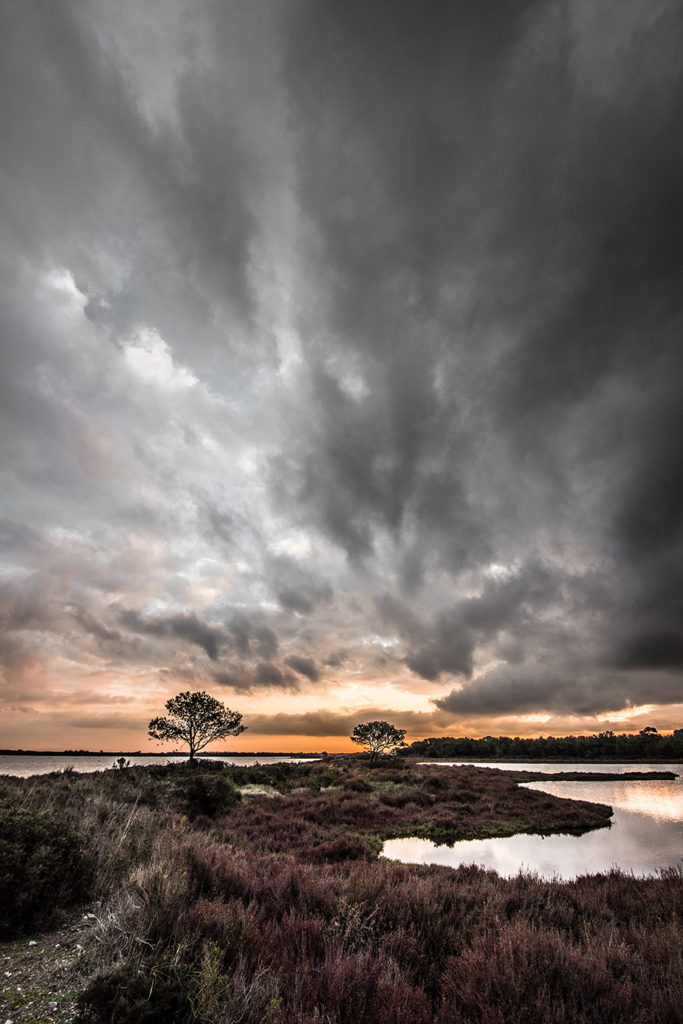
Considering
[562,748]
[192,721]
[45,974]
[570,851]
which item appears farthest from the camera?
[562,748]

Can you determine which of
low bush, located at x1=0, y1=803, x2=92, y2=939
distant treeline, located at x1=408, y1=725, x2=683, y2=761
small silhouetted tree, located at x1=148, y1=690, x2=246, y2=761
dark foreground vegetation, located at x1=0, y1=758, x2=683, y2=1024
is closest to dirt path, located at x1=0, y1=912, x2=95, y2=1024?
dark foreground vegetation, located at x1=0, y1=758, x2=683, y2=1024

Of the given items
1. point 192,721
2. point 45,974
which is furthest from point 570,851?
point 192,721

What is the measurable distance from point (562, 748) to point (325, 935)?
164 metres

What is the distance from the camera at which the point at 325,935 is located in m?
6.12

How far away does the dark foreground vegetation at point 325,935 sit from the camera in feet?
13.4

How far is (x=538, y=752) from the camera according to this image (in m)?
141

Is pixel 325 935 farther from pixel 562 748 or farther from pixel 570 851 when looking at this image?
pixel 562 748

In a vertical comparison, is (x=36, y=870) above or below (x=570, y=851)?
above

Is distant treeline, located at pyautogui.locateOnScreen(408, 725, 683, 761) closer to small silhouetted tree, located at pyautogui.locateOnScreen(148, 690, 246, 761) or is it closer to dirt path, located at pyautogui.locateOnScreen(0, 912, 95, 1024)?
small silhouetted tree, located at pyautogui.locateOnScreen(148, 690, 246, 761)

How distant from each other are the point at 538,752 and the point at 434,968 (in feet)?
531

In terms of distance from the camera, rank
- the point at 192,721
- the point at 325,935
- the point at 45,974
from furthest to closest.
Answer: the point at 192,721 < the point at 325,935 < the point at 45,974

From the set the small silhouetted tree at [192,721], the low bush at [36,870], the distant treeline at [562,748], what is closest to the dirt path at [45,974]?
the low bush at [36,870]

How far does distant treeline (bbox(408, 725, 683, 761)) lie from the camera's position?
13175 centimetres

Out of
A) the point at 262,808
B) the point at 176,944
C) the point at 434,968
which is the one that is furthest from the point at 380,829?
the point at 176,944
